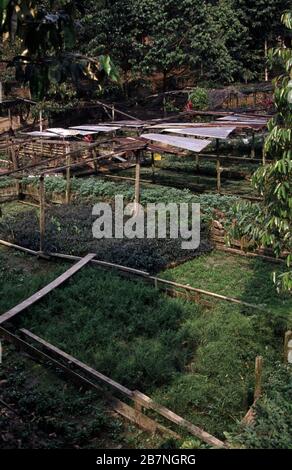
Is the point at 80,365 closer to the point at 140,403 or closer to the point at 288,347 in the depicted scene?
the point at 140,403

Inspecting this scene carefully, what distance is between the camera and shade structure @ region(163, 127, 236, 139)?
564 inches

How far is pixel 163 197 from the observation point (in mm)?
13969

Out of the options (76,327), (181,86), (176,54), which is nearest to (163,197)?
(76,327)

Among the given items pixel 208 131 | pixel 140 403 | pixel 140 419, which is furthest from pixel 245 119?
pixel 140 419

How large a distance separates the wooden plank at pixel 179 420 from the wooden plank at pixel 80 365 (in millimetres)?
224

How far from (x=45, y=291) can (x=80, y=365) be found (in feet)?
7.77

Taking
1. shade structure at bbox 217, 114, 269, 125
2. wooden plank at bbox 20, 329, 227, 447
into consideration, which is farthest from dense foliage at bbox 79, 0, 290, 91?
wooden plank at bbox 20, 329, 227, 447

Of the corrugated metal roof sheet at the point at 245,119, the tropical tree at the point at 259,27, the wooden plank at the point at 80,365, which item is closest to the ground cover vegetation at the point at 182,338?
the wooden plank at the point at 80,365

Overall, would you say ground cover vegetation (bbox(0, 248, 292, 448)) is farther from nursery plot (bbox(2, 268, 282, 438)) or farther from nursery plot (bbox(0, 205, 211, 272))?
nursery plot (bbox(0, 205, 211, 272))

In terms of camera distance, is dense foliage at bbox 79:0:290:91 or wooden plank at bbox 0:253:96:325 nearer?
wooden plank at bbox 0:253:96:325

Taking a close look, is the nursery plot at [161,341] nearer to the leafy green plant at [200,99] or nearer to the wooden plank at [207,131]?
the wooden plank at [207,131]

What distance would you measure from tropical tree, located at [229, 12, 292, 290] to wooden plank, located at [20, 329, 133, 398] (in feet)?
7.26

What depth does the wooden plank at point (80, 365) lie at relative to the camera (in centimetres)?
610
